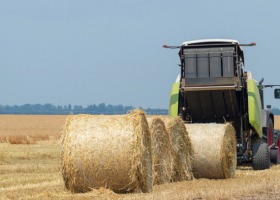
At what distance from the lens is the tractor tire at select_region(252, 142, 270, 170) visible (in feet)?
56.8

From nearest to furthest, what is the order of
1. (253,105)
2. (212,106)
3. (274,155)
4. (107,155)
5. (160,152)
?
(107,155)
(160,152)
(253,105)
(212,106)
(274,155)

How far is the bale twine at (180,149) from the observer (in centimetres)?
1412

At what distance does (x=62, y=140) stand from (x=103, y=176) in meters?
0.95

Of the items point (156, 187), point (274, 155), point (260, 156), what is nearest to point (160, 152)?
point (156, 187)

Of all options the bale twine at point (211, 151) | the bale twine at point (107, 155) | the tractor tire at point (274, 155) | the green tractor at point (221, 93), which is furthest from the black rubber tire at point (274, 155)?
the bale twine at point (107, 155)

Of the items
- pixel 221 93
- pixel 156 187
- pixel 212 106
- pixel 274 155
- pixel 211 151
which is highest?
pixel 221 93

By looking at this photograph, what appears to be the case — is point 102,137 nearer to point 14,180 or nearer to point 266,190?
point 266,190

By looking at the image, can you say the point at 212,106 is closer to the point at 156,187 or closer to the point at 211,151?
the point at 211,151

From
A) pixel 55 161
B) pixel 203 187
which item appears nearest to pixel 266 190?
pixel 203 187

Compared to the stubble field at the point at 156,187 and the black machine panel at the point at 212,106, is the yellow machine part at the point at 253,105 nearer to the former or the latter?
the black machine panel at the point at 212,106

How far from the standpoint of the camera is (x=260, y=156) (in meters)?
17.4

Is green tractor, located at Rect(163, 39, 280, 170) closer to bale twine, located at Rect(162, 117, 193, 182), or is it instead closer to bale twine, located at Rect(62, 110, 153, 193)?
bale twine, located at Rect(162, 117, 193, 182)

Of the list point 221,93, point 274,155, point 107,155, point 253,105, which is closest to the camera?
point 107,155

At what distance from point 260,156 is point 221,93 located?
1.76 metres
